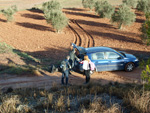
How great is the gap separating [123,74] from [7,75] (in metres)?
6.38

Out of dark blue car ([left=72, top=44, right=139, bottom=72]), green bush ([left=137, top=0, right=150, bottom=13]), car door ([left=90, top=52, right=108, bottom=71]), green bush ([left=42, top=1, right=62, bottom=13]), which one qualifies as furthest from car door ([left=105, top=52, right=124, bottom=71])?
green bush ([left=42, top=1, right=62, bottom=13])

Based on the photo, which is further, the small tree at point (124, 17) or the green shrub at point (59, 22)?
the green shrub at point (59, 22)

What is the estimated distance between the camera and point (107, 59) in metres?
9.11

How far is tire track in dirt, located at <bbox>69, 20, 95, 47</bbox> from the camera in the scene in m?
16.2

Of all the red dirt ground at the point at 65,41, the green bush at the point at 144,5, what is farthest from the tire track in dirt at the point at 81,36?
the green bush at the point at 144,5

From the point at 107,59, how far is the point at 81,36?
9795 millimetres

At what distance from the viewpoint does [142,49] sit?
14320 mm

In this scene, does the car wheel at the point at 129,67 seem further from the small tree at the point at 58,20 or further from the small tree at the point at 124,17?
the small tree at the point at 58,20

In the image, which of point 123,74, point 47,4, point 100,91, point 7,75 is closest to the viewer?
point 100,91

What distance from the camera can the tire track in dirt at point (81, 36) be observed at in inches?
636

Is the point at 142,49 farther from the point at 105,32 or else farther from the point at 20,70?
the point at 20,70

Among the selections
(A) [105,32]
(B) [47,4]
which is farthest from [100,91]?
(B) [47,4]

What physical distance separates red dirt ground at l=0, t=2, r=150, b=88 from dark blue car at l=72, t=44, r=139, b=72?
39 cm

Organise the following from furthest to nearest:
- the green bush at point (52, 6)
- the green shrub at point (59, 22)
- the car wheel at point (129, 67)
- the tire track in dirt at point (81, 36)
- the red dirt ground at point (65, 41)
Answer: the green bush at point (52, 6)
the green shrub at point (59, 22)
the tire track in dirt at point (81, 36)
the car wheel at point (129, 67)
the red dirt ground at point (65, 41)
